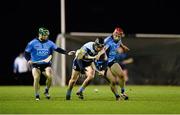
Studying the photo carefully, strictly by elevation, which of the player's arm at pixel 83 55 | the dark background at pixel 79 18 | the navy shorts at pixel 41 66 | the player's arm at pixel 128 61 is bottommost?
the navy shorts at pixel 41 66

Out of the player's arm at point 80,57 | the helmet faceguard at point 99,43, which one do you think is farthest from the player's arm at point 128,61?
the helmet faceguard at point 99,43

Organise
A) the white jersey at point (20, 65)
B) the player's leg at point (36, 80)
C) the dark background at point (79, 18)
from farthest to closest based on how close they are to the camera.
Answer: the dark background at point (79, 18) < the white jersey at point (20, 65) < the player's leg at point (36, 80)

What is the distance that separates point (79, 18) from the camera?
4303cm

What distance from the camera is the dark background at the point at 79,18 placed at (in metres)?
42.0

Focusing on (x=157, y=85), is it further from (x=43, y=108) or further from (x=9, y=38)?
(x=43, y=108)

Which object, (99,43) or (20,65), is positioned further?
(20,65)

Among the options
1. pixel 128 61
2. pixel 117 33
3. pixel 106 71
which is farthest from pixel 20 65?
pixel 117 33

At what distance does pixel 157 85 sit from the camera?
38812mm

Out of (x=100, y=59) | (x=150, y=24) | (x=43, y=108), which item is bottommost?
(x=43, y=108)

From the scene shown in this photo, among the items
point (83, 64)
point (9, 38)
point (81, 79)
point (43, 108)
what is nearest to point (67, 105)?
point (43, 108)

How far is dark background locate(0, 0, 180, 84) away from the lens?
41969 millimetres

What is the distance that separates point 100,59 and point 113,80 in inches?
30.3

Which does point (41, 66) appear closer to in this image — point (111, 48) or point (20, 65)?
point (111, 48)

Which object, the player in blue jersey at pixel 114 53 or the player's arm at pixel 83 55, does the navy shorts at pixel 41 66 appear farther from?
the player in blue jersey at pixel 114 53
